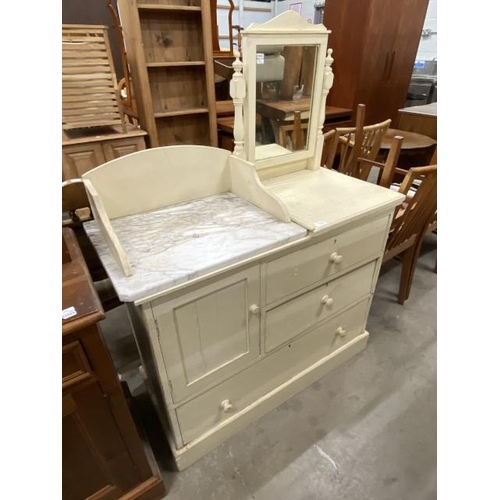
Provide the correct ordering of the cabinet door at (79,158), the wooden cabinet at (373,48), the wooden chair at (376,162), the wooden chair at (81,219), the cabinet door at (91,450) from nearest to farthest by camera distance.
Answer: the cabinet door at (91,450)
the wooden chair at (81,219)
the wooden chair at (376,162)
the cabinet door at (79,158)
the wooden cabinet at (373,48)

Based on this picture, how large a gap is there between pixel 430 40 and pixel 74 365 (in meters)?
6.14

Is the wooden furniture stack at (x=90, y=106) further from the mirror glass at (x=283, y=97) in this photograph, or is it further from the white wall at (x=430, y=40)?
the white wall at (x=430, y=40)

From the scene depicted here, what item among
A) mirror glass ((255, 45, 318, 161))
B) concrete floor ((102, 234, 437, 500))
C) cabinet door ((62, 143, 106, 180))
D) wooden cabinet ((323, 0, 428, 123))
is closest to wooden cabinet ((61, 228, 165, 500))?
concrete floor ((102, 234, 437, 500))

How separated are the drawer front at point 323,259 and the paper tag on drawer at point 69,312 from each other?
1.82ft

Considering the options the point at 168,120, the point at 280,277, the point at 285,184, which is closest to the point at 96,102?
the point at 168,120

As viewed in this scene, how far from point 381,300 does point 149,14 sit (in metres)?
2.35

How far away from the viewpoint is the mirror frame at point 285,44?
1.07 meters

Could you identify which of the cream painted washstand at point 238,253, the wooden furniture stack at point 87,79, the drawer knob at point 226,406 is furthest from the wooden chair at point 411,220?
the wooden furniture stack at point 87,79

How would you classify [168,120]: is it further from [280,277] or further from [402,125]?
[402,125]

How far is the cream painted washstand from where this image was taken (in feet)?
3.02

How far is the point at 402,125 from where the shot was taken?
131 inches

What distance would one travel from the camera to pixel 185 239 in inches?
39.4

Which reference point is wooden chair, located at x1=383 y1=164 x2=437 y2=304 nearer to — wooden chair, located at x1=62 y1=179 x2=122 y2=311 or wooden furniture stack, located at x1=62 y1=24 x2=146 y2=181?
wooden chair, located at x1=62 y1=179 x2=122 y2=311

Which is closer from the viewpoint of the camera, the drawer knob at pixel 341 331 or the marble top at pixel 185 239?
the marble top at pixel 185 239
